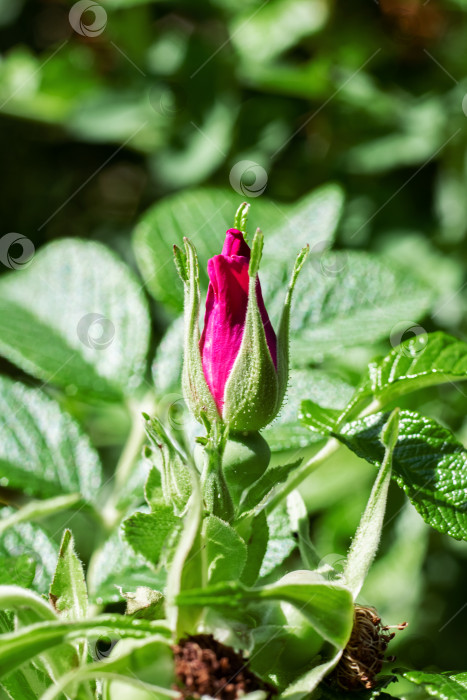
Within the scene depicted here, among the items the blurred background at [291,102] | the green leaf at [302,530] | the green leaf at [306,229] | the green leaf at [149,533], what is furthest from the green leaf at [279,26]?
the green leaf at [149,533]

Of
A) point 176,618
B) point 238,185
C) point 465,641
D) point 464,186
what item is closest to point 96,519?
point 176,618

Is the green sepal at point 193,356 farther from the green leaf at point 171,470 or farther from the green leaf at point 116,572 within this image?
the green leaf at point 116,572

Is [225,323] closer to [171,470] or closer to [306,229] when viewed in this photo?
[171,470]

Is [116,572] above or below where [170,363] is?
below

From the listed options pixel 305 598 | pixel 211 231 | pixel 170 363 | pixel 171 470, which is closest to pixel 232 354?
pixel 171 470

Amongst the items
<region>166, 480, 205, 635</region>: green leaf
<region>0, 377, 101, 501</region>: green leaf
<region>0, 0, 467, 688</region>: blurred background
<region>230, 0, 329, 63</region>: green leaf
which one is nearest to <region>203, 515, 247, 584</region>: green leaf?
<region>166, 480, 205, 635</region>: green leaf

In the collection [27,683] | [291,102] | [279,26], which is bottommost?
[27,683]
